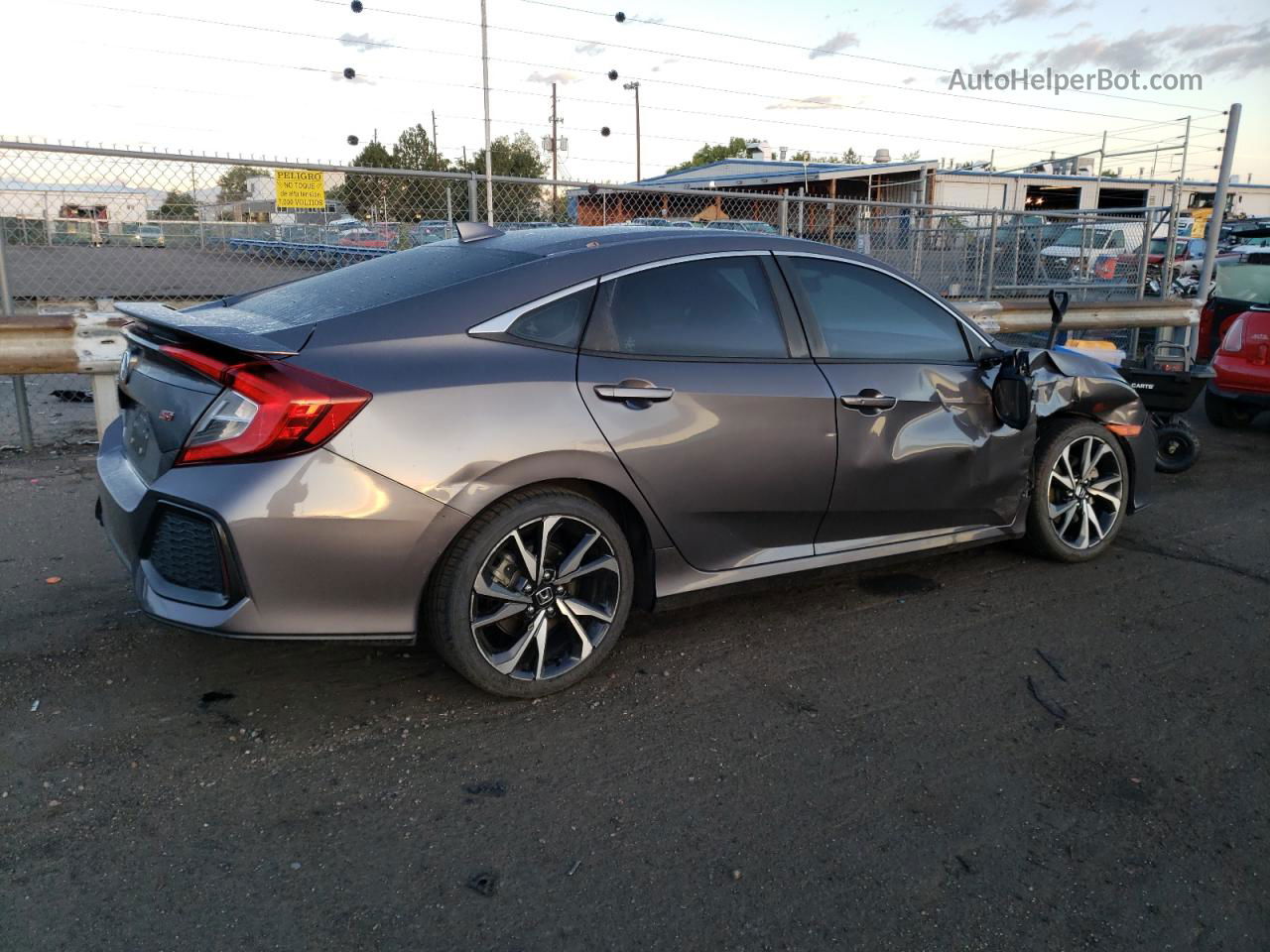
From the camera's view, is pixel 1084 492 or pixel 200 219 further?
pixel 200 219

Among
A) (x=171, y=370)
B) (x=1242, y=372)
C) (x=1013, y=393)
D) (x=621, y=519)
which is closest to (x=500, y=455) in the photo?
(x=621, y=519)

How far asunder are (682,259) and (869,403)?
0.98 meters

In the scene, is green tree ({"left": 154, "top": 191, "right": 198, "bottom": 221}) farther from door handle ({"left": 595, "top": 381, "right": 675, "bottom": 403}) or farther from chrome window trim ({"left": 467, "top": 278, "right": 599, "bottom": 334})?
door handle ({"left": 595, "top": 381, "right": 675, "bottom": 403})

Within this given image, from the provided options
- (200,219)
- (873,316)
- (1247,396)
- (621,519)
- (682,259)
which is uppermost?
(200,219)

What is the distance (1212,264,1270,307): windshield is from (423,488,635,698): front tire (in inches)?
375

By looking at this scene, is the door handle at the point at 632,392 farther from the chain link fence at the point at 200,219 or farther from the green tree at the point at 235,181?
the green tree at the point at 235,181

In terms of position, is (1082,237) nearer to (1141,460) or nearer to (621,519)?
(1141,460)

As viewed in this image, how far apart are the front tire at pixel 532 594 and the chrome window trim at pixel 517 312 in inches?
22.1

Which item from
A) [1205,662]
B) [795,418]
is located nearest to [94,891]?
[795,418]

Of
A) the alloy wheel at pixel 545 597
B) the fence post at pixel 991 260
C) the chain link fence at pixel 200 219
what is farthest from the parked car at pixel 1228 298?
the alloy wheel at pixel 545 597

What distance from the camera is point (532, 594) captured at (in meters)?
3.48

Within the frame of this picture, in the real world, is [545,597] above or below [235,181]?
below

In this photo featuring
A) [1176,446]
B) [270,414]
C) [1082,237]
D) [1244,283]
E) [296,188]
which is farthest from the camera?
[1082,237]

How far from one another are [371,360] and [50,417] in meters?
6.31
